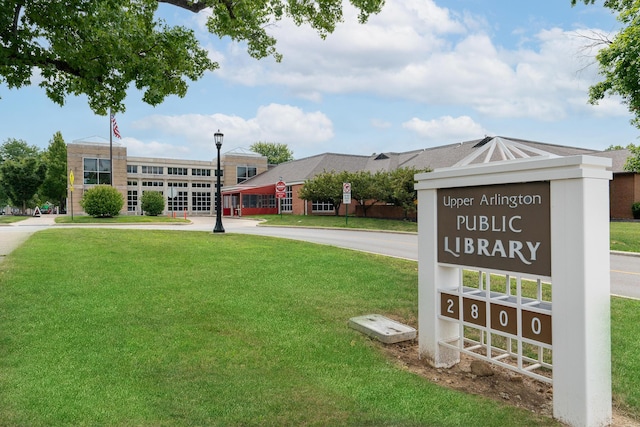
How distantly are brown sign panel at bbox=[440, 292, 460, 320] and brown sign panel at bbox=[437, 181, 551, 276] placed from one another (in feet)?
1.29

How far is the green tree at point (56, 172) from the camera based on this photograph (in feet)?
197

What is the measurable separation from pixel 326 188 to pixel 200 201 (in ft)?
98.7

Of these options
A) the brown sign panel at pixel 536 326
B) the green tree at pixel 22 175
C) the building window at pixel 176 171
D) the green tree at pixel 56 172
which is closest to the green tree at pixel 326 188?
the building window at pixel 176 171

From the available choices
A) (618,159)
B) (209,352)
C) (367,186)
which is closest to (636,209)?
(618,159)

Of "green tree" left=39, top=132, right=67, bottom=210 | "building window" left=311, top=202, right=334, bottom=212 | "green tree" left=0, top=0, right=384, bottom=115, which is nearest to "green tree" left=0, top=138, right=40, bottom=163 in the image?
"green tree" left=39, top=132, right=67, bottom=210

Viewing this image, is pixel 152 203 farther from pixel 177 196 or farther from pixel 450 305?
pixel 450 305

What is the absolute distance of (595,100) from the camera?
16.5m

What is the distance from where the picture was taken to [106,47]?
6902mm

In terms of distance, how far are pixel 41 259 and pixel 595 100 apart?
62.6ft

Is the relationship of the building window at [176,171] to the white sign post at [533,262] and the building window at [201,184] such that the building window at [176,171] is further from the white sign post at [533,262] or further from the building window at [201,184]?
the white sign post at [533,262]

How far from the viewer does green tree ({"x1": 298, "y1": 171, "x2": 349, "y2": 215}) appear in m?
35.3

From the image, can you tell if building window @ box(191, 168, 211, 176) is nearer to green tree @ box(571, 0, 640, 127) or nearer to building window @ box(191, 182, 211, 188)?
building window @ box(191, 182, 211, 188)

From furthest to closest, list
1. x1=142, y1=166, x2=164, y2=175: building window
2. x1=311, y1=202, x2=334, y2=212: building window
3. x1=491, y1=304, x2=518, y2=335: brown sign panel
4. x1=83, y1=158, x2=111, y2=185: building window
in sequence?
x1=142, y1=166, x2=164, y2=175: building window → x1=83, y1=158, x2=111, y2=185: building window → x1=311, y1=202, x2=334, y2=212: building window → x1=491, y1=304, x2=518, y2=335: brown sign panel

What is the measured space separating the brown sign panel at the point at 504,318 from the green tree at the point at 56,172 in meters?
67.4
